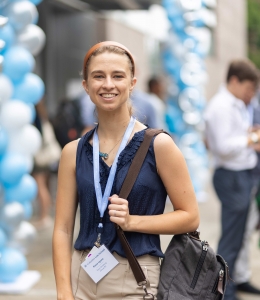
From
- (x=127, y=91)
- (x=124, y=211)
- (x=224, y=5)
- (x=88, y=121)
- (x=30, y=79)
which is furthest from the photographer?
(x=224, y=5)

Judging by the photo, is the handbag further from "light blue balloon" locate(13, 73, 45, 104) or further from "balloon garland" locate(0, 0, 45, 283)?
"light blue balloon" locate(13, 73, 45, 104)

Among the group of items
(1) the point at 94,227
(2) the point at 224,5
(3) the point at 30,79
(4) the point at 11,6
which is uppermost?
(2) the point at 224,5

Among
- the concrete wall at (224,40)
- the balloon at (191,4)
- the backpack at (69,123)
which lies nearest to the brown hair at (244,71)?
the backpack at (69,123)

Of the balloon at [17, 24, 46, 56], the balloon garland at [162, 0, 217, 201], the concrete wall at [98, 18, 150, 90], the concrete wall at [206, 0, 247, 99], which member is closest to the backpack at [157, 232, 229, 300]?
the balloon at [17, 24, 46, 56]

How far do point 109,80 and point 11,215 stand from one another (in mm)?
2884

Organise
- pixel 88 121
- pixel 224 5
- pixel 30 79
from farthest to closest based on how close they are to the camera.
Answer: pixel 224 5 < pixel 88 121 < pixel 30 79

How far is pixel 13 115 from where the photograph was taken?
4.97 metres

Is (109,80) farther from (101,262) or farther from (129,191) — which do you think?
(101,262)

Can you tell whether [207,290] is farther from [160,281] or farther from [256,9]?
[256,9]

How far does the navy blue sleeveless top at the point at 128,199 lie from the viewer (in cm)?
237

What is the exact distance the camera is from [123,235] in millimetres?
2314

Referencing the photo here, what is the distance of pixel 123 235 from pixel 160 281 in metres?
0.24

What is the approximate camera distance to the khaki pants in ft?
7.73

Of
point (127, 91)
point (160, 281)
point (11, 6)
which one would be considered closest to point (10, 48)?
point (11, 6)
